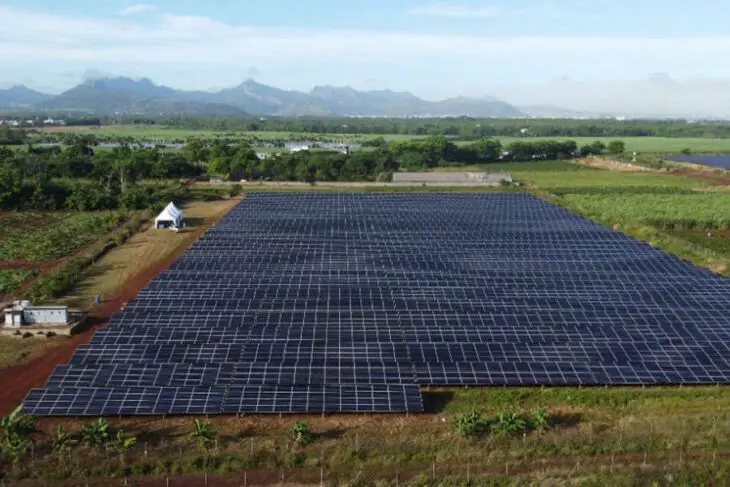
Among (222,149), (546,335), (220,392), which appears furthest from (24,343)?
(222,149)

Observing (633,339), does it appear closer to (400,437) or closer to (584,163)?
(400,437)

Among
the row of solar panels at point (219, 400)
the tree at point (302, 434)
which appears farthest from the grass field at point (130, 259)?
the tree at point (302, 434)

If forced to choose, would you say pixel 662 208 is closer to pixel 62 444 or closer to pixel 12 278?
pixel 12 278

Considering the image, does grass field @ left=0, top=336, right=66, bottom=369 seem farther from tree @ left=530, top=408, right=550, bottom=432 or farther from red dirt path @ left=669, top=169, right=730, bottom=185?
red dirt path @ left=669, top=169, right=730, bottom=185

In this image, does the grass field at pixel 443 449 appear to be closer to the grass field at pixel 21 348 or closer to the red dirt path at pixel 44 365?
the red dirt path at pixel 44 365

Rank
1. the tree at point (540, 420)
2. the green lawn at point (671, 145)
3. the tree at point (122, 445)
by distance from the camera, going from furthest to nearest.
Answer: the green lawn at point (671, 145) → the tree at point (540, 420) → the tree at point (122, 445)

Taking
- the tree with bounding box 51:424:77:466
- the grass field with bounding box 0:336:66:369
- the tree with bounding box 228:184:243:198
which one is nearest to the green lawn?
the tree with bounding box 228:184:243:198

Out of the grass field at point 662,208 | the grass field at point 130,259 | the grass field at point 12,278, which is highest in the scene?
the grass field at point 662,208
